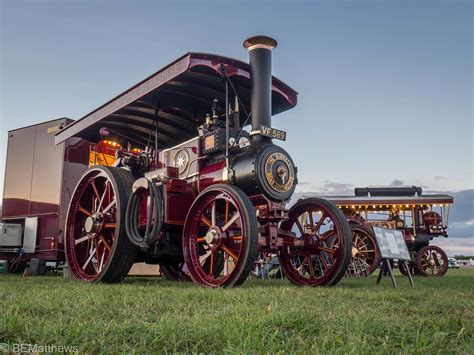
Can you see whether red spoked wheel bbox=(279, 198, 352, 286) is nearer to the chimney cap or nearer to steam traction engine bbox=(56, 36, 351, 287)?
steam traction engine bbox=(56, 36, 351, 287)

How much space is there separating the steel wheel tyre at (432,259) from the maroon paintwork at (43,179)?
7.82 m

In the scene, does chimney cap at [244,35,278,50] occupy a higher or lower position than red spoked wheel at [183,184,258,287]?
higher

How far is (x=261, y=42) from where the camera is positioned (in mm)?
4629

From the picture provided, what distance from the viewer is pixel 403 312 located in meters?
2.36

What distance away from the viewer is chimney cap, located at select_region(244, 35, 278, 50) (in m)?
4.61

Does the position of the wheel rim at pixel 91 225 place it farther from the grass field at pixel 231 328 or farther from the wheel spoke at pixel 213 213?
the grass field at pixel 231 328

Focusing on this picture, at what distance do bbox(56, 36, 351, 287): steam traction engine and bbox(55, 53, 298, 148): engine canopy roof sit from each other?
1cm

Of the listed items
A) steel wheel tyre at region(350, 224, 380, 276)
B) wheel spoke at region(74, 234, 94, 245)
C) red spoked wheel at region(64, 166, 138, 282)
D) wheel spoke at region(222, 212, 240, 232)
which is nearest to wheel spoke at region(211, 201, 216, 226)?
wheel spoke at region(222, 212, 240, 232)

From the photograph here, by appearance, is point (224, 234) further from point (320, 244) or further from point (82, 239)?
point (82, 239)

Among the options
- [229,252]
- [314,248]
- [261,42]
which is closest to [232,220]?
[229,252]

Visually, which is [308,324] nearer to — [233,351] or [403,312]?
[233,351]

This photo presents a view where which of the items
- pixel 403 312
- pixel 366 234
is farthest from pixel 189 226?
pixel 366 234

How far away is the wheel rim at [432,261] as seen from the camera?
34.8ft

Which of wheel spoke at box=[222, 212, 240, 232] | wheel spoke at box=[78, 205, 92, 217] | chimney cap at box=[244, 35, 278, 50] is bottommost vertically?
wheel spoke at box=[222, 212, 240, 232]
